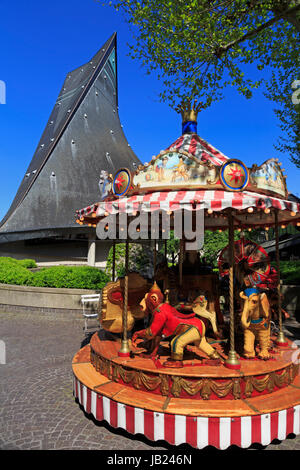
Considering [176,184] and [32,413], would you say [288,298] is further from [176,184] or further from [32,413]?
[32,413]

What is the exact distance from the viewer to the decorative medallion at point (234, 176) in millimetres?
4840

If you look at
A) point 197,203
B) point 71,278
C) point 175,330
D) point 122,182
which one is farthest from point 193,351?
point 71,278

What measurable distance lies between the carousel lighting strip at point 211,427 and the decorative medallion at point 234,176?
3473 mm

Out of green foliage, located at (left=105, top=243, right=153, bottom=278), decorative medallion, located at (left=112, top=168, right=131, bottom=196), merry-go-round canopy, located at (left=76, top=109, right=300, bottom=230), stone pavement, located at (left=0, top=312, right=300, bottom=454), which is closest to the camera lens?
stone pavement, located at (left=0, top=312, right=300, bottom=454)

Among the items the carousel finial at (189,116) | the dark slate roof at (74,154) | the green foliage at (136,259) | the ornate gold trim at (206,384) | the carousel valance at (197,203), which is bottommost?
the ornate gold trim at (206,384)

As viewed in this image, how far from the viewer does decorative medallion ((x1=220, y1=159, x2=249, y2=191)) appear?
484cm

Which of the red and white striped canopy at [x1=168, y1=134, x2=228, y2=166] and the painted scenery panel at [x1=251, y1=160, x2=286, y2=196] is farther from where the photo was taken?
the red and white striped canopy at [x1=168, y1=134, x2=228, y2=166]

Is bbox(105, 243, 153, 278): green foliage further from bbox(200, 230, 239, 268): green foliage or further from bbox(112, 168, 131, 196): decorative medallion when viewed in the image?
bbox(112, 168, 131, 196): decorative medallion

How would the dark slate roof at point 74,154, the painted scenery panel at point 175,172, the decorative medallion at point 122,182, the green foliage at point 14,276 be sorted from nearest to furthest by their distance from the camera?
the painted scenery panel at point 175,172, the decorative medallion at point 122,182, the green foliage at point 14,276, the dark slate roof at point 74,154

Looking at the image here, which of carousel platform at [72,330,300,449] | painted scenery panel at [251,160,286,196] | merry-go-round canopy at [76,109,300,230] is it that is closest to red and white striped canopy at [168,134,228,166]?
merry-go-round canopy at [76,109,300,230]

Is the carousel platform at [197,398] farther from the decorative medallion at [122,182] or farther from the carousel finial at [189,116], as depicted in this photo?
the carousel finial at [189,116]

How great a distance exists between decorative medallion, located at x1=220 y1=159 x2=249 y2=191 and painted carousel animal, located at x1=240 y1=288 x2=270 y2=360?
186cm

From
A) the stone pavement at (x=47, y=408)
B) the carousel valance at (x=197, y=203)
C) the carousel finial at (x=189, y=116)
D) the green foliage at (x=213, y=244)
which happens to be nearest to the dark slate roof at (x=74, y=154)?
the green foliage at (x=213, y=244)
